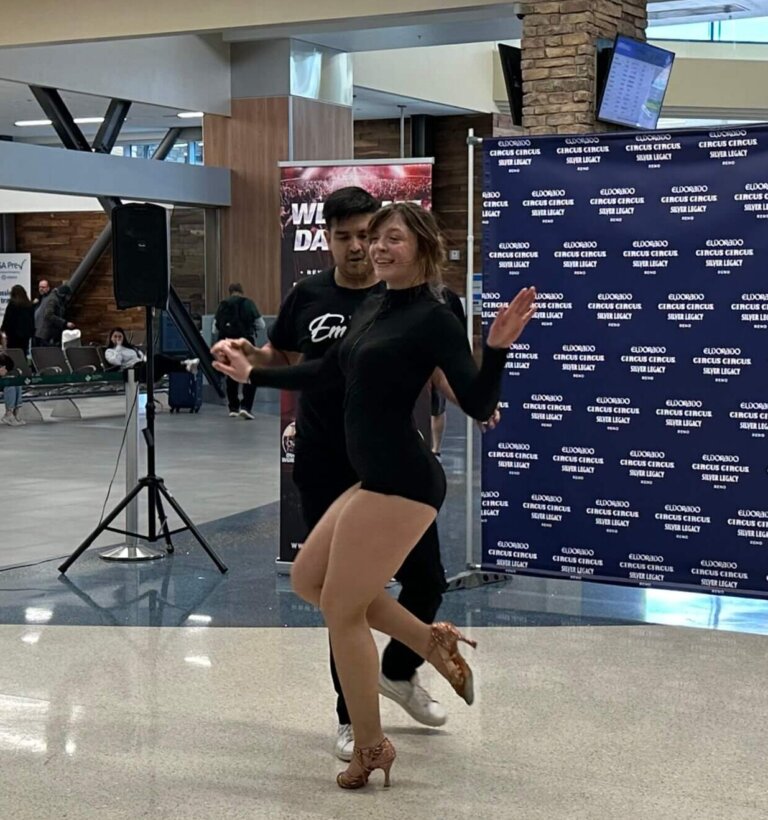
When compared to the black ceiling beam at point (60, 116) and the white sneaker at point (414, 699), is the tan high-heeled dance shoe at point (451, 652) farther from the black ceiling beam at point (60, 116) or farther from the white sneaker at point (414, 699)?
the black ceiling beam at point (60, 116)

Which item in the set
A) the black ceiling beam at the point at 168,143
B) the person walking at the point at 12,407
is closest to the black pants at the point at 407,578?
the person walking at the point at 12,407

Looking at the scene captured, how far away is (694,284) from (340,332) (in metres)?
1.98

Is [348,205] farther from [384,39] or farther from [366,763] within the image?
[384,39]

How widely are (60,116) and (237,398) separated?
152 inches

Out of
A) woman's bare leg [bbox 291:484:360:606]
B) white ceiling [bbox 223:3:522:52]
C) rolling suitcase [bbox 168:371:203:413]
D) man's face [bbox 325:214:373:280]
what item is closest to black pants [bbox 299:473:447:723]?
woman's bare leg [bbox 291:484:360:606]

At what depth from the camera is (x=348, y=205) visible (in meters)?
3.70

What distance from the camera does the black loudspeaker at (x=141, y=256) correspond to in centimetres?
657

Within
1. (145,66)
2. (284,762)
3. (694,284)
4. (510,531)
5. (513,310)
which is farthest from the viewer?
(145,66)

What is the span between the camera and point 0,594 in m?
5.85

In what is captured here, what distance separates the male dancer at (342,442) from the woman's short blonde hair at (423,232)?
0.25m

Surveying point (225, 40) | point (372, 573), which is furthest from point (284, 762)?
point (225, 40)

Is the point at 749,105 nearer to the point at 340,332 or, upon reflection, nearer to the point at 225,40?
the point at 225,40

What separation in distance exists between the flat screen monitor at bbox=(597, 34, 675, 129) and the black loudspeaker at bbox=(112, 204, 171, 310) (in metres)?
4.73

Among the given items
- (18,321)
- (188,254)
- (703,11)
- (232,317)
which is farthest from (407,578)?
(703,11)
